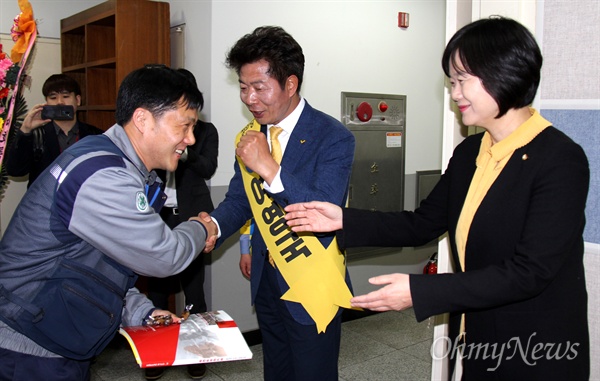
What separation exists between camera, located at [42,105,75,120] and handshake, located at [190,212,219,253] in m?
1.60

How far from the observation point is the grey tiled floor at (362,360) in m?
3.36

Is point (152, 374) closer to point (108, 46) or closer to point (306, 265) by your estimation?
point (306, 265)

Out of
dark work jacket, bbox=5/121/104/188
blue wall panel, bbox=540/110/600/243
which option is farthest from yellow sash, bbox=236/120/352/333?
dark work jacket, bbox=5/121/104/188

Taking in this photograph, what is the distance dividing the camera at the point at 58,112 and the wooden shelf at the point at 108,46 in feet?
1.34

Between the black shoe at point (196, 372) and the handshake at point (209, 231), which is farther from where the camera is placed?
the black shoe at point (196, 372)

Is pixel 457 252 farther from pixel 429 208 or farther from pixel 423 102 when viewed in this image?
pixel 423 102

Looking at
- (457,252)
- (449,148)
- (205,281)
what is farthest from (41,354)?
(205,281)

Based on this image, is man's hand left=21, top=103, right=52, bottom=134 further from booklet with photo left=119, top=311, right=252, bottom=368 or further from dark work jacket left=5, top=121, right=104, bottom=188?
booklet with photo left=119, top=311, right=252, bottom=368

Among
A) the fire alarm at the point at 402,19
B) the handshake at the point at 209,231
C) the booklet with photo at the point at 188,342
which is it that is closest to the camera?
the booklet with photo at the point at 188,342

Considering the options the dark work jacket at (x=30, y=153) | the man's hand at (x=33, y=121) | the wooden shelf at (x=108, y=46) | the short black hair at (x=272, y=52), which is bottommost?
the dark work jacket at (x=30, y=153)

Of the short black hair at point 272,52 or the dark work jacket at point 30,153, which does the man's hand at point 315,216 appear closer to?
the short black hair at point 272,52

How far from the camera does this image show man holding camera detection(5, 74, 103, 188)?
10.5 ft

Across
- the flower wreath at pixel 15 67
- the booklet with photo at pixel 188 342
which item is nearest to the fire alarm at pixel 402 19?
the flower wreath at pixel 15 67

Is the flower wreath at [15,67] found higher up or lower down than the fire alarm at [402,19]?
lower down
